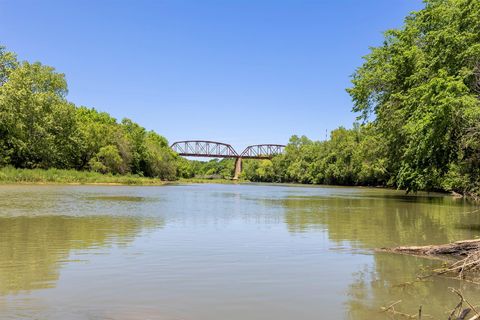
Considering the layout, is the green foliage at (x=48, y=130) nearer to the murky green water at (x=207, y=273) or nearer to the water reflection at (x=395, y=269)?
the murky green water at (x=207, y=273)

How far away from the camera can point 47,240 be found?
A: 12836mm

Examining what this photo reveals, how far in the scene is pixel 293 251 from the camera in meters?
12.3

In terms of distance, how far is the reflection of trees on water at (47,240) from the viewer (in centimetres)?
848

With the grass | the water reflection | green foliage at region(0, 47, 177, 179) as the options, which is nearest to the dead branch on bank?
the water reflection

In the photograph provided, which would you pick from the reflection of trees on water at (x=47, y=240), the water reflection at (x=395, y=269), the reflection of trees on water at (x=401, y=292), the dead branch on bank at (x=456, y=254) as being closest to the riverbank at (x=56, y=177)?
the reflection of trees on water at (x=47, y=240)

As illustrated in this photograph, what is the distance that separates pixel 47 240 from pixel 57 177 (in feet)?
178

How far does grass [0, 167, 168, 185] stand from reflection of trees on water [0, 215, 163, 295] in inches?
1626

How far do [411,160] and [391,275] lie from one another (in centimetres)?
2246

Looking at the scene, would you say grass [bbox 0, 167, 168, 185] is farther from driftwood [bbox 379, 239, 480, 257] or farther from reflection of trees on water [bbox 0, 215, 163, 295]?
driftwood [bbox 379, 239, 480, 257]

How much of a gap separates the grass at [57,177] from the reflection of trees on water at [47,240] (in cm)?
4130

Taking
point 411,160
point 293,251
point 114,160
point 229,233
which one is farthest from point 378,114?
point 114,160

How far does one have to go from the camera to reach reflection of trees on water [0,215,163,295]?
27.8ft

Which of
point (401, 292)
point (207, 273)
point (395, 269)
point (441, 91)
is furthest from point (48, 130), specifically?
point (401, 292)

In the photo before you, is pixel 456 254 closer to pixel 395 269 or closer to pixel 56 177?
pixel 395 269
